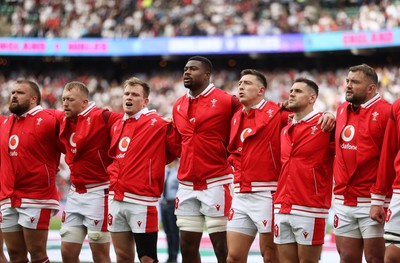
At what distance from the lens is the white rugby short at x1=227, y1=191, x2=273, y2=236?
9.12 m

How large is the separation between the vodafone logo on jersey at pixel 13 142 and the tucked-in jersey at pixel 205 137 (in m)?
2.23

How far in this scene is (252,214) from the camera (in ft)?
30.0

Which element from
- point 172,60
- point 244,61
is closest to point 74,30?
point 172,60

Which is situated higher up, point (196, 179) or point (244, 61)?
point (244, 61)

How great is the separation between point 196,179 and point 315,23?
26605 mm

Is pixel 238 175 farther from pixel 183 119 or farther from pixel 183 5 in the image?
pixel 183 5

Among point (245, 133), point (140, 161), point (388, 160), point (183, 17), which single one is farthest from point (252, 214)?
point (183, 17)

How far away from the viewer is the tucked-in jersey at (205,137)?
948 cm

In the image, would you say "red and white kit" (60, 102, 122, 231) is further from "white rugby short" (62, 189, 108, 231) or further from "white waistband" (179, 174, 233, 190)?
"white waistband" (179, 174, 233, 190)

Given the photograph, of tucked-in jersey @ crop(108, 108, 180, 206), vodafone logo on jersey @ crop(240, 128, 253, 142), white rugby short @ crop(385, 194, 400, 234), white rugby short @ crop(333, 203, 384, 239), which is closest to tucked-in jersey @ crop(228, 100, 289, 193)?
vodafone logo on jersey @ crop(240, 128, 253, 142)

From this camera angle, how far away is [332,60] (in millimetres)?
36688

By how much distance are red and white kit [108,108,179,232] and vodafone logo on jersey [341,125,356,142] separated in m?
2.22

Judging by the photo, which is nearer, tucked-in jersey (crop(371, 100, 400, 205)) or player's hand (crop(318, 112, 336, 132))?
tucked-in jersey (crop(371, 100, 400, 205))

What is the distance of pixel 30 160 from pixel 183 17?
90.1 ft
